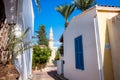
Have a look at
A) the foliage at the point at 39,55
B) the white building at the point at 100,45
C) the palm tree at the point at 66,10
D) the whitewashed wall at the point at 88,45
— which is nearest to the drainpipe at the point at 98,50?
the white building at the point at 100,45

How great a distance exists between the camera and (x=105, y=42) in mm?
7852

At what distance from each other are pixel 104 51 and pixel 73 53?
4.05m

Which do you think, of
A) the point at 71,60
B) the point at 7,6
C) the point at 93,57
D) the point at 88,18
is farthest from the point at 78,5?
the point at 7,6

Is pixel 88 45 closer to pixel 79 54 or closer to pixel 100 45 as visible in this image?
pixel 100 45

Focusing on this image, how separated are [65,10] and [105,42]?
15.7 meters

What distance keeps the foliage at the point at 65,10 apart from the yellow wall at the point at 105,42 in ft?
48.9

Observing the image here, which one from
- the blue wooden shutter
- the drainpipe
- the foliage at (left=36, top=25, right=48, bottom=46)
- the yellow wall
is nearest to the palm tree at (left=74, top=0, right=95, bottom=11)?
the blue wooden shutter

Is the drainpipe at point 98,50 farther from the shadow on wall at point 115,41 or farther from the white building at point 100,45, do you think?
the shadow on wall at point 115,41

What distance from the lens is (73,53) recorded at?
1161 centimetres

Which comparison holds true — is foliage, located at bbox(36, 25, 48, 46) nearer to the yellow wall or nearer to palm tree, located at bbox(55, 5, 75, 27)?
palm tree, located at bbox(55, 5, 75, 27)

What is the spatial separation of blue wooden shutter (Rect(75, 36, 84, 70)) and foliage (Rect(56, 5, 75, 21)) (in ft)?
41.6

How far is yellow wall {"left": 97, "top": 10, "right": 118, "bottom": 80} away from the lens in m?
7.65

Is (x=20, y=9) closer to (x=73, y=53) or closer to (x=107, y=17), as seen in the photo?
(x=107, y=17)

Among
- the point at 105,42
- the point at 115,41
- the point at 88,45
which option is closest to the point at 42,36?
the point at 88,45
